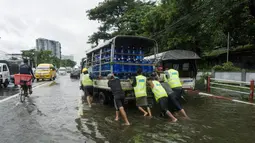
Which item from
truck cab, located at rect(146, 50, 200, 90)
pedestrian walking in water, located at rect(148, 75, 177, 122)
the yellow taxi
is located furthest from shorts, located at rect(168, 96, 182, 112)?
the yellow taxi

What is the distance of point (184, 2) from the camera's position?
1669 cm

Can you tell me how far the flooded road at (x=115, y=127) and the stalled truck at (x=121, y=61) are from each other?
1.16m

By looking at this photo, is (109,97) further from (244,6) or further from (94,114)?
(244,6)

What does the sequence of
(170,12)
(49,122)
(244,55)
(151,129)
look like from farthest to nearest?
(244,55), (170,12), (49,122), (151,129)

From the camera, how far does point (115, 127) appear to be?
6184 millimetres

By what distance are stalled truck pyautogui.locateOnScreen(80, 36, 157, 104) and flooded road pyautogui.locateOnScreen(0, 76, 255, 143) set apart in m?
1.16

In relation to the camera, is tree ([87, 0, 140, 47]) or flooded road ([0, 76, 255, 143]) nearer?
flooded road ([0, 76, 255, 143])

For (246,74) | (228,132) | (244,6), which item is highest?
(244,6)

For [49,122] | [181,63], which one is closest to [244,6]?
[181,63]

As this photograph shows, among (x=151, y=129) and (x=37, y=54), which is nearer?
(x=151, y=129)

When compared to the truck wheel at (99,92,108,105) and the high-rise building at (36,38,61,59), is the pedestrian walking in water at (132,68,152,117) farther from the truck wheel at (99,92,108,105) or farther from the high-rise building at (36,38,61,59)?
the high-rise building at (36,38,61,59)

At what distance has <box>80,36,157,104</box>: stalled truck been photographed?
28.2 feet

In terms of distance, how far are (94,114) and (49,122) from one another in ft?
5.39

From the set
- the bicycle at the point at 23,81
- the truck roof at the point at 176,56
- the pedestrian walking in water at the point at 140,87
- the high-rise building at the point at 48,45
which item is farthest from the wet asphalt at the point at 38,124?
the high-rise building at the point at 48,45
